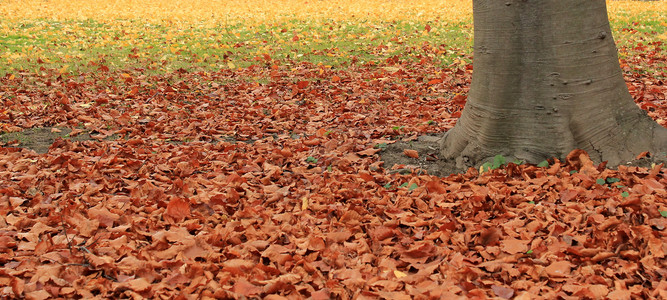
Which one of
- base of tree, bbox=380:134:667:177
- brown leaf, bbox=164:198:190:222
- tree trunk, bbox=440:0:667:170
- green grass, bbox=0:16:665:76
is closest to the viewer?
brown leaf, bbox=164:198:190:222

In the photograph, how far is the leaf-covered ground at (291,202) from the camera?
249 centimetres

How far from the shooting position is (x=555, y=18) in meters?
3.51

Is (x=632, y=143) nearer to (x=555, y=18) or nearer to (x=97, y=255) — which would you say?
(x=555, y=18)

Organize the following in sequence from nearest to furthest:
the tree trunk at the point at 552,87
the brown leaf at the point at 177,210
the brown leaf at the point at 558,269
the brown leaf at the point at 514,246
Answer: the brown leaf at the point at 558,269 < the brown leaf at the point at 514,246 < the brown leaf at the point at 177,210 < the tree trunk at the point at 552,87

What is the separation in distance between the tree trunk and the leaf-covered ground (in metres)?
0.23

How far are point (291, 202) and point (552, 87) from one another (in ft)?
6.15

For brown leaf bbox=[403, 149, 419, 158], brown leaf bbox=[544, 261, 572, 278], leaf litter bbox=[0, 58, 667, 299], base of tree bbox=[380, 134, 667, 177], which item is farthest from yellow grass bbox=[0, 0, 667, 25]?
brown leaf bbox=[544, 261, 572, 278]

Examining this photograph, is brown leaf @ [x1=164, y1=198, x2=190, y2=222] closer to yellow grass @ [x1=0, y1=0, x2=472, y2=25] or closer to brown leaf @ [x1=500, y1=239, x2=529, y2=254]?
brown leaf @ [x1=500, y1=239, x2=529, y2=254]

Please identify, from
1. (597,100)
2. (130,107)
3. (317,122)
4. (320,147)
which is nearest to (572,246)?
(597,100)

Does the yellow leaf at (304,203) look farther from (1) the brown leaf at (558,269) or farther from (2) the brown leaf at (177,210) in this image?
(1) the brown leaf at (558,269)

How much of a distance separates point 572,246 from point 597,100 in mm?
1387

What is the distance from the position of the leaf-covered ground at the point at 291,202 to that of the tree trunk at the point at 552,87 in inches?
9.1

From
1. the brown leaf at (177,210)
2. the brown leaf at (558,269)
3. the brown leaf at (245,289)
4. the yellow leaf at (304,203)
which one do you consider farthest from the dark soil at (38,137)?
the brown leaf at (558,269)

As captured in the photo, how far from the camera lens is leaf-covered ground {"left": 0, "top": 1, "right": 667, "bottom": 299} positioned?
8.16 ft
